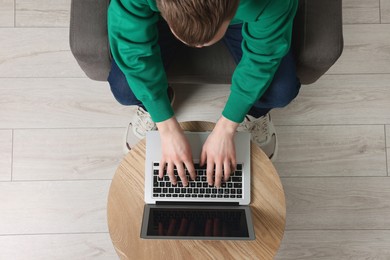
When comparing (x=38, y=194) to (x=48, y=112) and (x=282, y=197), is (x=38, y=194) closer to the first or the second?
(x=48, y=112)

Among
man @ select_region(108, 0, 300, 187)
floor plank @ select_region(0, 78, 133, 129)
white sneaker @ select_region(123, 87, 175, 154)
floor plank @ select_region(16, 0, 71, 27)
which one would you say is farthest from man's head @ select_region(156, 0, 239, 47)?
floor plank @ select_region(16, 0, 71, 27)

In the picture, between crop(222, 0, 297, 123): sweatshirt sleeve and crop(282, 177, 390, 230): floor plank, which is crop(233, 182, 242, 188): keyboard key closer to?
crop(222, 0, 297, 123): sweatshirt sleeve

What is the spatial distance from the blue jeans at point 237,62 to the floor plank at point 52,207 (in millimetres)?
457

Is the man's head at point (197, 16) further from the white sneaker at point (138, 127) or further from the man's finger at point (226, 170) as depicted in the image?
the white sneaker at point (138, 127)

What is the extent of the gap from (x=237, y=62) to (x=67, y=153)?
69 cm

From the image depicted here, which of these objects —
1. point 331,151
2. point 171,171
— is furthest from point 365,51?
point 171,171

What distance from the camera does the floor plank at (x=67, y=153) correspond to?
1.54m

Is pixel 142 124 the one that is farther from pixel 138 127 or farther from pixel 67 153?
pixel 67 153

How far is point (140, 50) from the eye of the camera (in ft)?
3.48

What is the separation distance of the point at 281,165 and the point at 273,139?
0.33 ft

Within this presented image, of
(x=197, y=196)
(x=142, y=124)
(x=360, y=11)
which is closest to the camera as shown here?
(x=197, y=196)

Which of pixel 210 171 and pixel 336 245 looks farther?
pixel 336 245

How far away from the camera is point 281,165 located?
157 cm

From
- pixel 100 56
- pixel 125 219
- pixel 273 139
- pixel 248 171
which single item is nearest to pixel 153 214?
pixel 125 219
